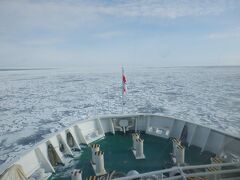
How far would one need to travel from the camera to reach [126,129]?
7.05m

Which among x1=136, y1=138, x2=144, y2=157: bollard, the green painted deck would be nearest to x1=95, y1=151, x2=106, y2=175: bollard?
the green painted deck

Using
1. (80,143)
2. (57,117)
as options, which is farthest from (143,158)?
(57,117)

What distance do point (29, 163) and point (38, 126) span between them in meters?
7.36

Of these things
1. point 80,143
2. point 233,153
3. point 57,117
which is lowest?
point 57,117

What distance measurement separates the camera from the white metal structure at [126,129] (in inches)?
182

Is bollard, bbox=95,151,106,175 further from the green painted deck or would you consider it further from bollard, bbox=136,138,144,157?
bollard, bbox=136,138,144,157

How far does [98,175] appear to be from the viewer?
4324 millimetres

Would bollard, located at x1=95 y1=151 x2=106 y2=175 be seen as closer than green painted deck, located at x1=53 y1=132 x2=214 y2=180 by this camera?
Yes

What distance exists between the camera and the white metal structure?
4613mm

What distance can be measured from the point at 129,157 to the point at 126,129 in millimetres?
1934

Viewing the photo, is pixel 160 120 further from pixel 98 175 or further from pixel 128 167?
pixel 98 175

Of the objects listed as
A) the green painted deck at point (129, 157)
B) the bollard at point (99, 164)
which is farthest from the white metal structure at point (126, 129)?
the bollard at point (99, 164)

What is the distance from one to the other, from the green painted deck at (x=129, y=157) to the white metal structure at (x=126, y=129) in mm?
313

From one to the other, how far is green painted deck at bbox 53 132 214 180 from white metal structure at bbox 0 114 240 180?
313 millimetres
